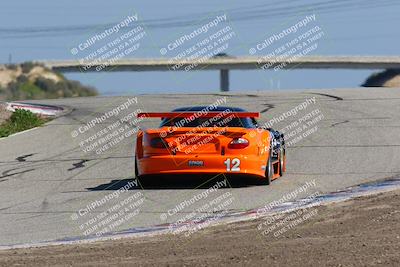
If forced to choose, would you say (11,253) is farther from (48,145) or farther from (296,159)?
(48,145)

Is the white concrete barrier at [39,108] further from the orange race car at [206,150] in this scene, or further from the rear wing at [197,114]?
the orange race car at [206,150]

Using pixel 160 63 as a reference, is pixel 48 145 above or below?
above

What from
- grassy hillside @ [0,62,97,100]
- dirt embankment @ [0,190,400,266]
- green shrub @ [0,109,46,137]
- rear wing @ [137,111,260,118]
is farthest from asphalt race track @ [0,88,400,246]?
grassy hillside @ [0,62,97,100]

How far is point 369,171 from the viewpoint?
15.7 meters

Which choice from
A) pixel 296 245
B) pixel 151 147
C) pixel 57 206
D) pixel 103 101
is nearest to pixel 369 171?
pixel 151 147

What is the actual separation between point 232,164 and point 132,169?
A: 3.31m

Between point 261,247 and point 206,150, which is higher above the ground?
point 261,247

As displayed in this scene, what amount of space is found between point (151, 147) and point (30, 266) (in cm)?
627

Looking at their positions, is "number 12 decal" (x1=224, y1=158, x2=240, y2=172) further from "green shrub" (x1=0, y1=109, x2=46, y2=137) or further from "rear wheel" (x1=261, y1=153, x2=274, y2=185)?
"green shrub" (x1=0, y1=109, x2=46, y2=137)

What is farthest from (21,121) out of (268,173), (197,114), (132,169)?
(268,173)

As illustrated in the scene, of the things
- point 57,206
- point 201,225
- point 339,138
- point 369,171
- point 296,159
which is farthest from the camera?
point 339,138

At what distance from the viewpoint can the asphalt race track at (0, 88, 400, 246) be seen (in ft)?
40.8

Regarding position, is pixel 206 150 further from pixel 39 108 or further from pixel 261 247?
pixel 39 108

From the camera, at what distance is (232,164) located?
1433 centimetres
